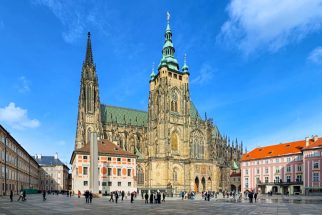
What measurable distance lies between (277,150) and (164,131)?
30.2 m

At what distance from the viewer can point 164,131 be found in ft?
299

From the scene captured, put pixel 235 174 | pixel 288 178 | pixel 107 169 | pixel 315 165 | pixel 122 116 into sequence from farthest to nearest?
pixel 235 174, pixel 122 116, pixel 288 178, pixel 315 165, pixel 107 169

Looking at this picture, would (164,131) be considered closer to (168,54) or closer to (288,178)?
(168,54)

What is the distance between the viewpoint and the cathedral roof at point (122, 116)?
9894cm

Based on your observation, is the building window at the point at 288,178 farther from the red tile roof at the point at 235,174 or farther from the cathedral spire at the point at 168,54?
the cathedral spire at the point at 168,54

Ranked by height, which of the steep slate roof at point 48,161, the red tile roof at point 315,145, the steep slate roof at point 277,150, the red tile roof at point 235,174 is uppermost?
the red tile roof at point 315,145

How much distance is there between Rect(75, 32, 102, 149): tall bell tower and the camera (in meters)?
88.1

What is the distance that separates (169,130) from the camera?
92.1 meters

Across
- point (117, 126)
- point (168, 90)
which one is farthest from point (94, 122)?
point (168, 90)

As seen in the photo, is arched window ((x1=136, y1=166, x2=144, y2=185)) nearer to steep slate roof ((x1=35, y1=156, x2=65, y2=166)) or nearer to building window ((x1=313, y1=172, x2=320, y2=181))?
building window ((x1=313, y1=172, x2=320, y2=181))

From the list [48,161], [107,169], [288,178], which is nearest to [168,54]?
[107,169]

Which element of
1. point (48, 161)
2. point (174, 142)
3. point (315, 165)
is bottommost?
point (48, 161)

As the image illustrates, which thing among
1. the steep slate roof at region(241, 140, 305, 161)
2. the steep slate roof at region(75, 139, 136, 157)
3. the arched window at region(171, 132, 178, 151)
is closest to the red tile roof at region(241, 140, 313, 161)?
the steep slate roof at region(241, 140, 305, 161)

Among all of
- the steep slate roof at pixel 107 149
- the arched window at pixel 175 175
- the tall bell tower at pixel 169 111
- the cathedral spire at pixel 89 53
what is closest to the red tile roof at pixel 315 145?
the tall bell tower at pixel 169 111
